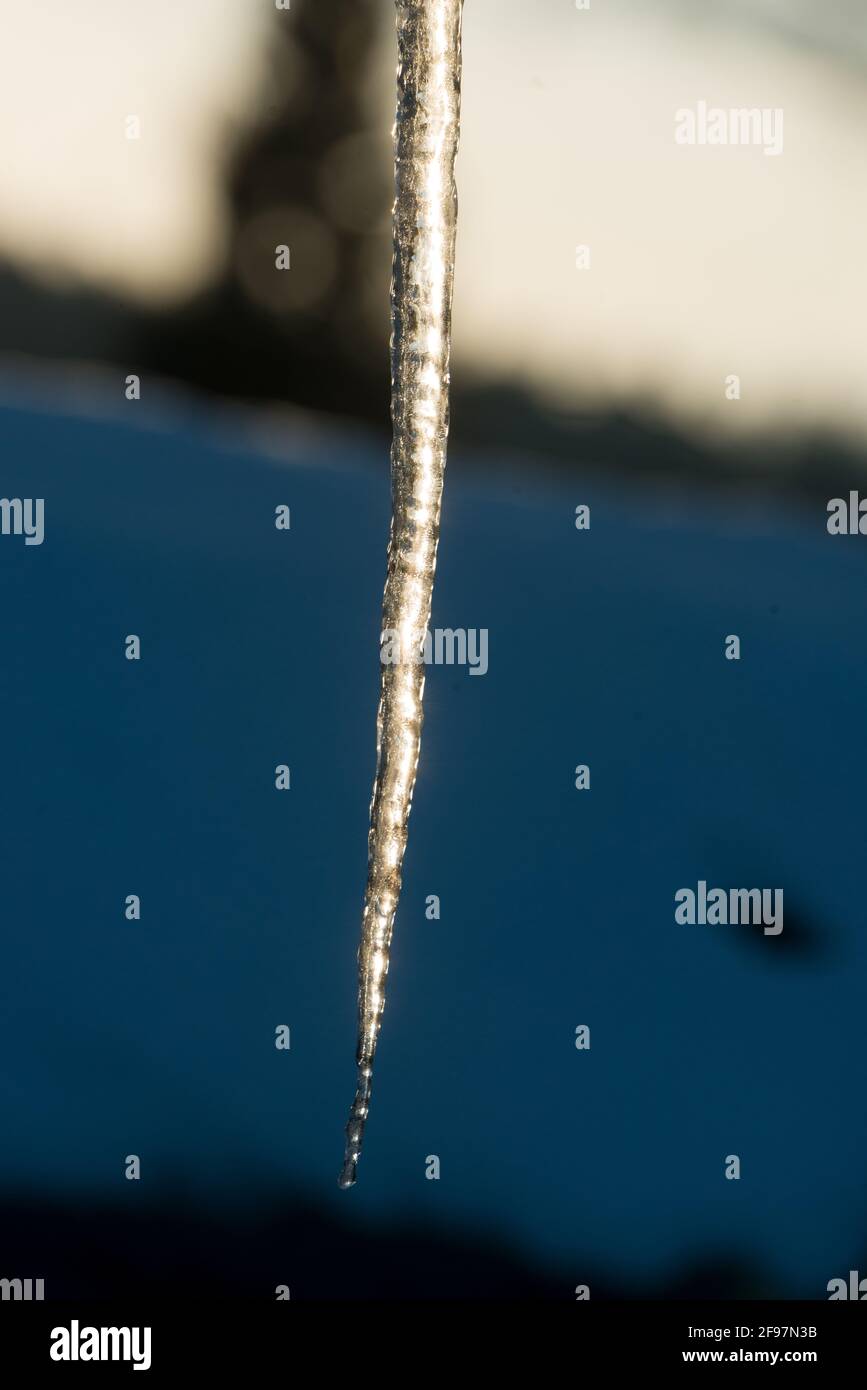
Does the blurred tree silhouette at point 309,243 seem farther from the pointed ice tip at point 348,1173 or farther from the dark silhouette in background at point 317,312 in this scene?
the pointed ice tip at point 348,1173

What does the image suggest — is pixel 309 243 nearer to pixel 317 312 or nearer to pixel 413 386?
pixel 317 312

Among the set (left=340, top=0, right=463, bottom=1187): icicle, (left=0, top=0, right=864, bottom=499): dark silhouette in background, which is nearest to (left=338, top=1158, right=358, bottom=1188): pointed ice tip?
(left=340, top=0, right=463, bottom=1187): icicle

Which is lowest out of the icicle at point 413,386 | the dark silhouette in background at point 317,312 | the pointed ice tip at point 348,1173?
the pointed ice tip at point 348,1173

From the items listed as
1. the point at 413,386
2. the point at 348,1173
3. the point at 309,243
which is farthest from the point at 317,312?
the point at 348,1173

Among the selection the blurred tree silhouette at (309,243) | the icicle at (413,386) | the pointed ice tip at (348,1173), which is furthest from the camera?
the blurred tree silhouette at (309,243)

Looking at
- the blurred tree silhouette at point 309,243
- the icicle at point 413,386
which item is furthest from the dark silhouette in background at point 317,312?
the icicle at point 413,386

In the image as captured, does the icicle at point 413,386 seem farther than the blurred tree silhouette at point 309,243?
No

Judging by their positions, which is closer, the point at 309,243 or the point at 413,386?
the point at 413,386

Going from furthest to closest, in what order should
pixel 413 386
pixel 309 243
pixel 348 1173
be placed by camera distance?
pixel 309 243 < pixel 348 1173 < pixel 413 386
